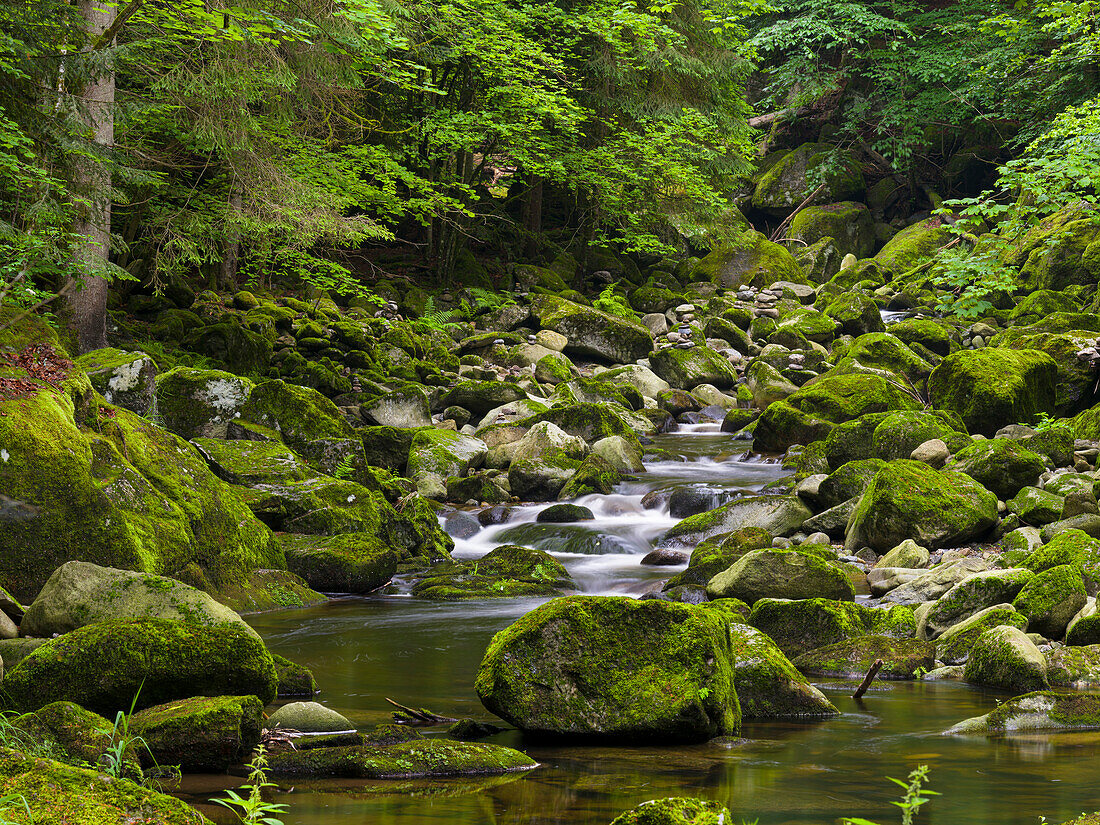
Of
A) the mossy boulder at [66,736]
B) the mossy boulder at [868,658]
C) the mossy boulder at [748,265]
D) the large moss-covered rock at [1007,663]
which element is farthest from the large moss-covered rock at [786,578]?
the mossy boulder at [748,265]

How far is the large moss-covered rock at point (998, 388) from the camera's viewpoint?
1423cm

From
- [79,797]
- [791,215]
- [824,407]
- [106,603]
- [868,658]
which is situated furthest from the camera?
[791,215]

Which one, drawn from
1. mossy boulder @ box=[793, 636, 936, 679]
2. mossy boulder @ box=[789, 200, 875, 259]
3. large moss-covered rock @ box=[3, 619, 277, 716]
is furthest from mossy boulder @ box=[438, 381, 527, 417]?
mossy boulder @ box=[789, 200, 875, 259]

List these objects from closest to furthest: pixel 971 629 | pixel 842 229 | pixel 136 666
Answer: pixel 136 666, pixel 971 629, pixel 842 229

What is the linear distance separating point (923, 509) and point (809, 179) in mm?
25055

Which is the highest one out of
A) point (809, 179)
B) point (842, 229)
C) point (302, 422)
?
point (809, 179)

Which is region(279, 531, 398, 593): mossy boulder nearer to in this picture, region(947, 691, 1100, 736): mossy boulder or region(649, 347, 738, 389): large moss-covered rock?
region(947, 691, 1100, 736): mossy boulder

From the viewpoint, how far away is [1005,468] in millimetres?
10984

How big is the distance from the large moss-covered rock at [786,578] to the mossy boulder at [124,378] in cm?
741

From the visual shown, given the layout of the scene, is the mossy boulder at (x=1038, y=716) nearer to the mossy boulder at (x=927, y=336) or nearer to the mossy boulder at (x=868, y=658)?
the mossy boulder at (x=868, y=658)

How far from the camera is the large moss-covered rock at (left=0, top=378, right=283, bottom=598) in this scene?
7.45 metres

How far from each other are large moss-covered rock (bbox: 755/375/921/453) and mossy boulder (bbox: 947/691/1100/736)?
10107 mm

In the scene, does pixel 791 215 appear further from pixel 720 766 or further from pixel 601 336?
pixel 720 766

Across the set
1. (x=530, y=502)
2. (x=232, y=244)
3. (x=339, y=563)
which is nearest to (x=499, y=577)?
(x=339, y=563)
